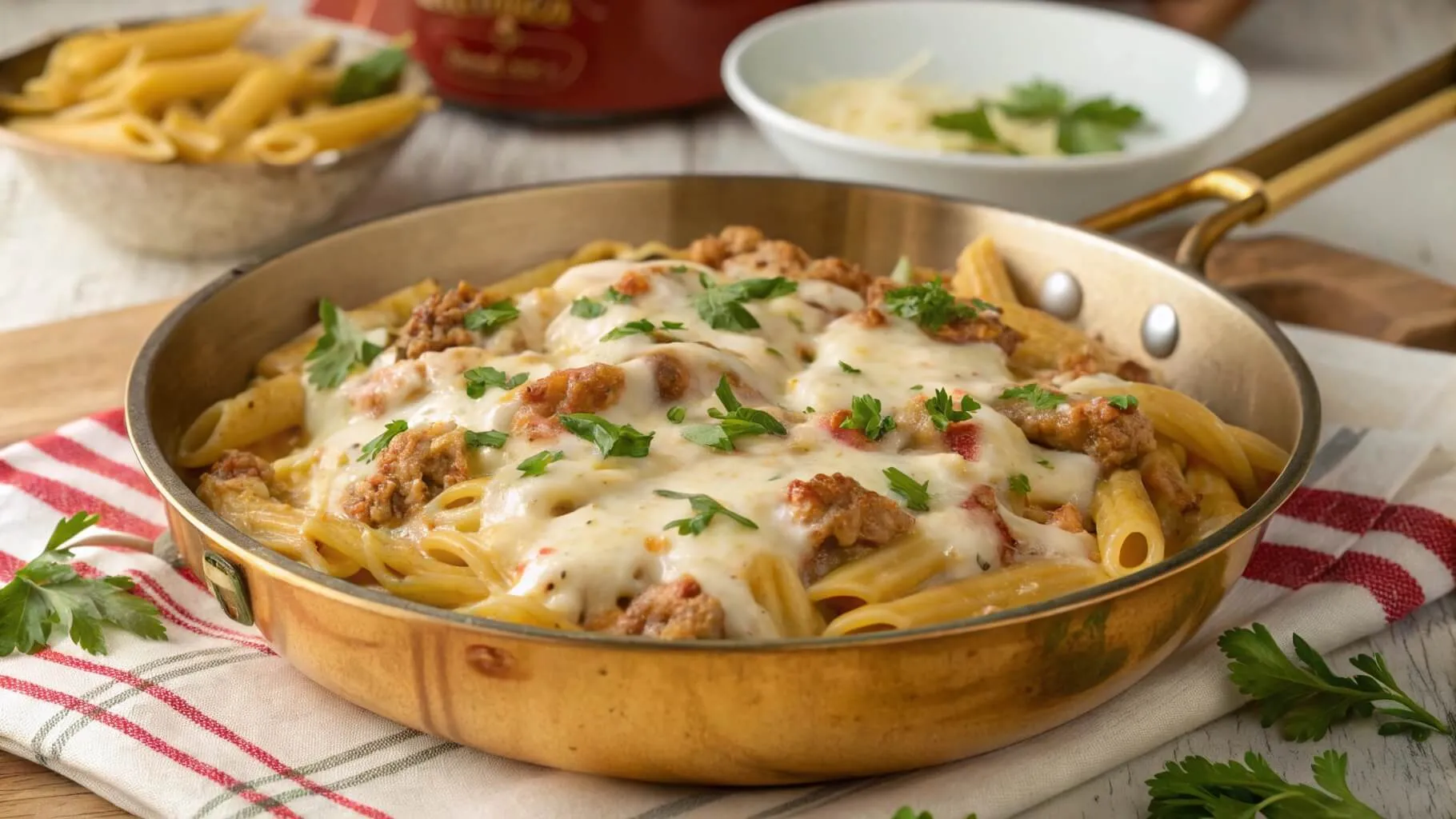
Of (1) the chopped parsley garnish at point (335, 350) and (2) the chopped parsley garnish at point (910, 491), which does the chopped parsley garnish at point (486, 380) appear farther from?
(2) the chopped parsley garnish at point (910, 491)

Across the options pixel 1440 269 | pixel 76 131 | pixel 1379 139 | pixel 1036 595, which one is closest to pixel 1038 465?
pixel 1036 595

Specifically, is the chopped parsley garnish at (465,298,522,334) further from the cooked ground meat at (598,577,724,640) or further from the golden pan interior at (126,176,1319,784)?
the cooked ground meat at (598,577,724,640)

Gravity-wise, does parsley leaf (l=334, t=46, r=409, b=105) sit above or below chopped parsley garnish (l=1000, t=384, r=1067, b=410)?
below

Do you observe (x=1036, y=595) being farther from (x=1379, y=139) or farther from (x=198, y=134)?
(x=198, y=134)

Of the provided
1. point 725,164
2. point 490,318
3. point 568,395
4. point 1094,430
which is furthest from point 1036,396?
point 725,164

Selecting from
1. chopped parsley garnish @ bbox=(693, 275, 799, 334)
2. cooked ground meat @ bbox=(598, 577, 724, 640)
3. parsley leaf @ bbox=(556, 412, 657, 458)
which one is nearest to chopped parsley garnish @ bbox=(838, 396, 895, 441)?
parsley leaf @ bbox=(556, 412, 657, 458)

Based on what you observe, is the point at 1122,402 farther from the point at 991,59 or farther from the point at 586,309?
the point at 991,59
